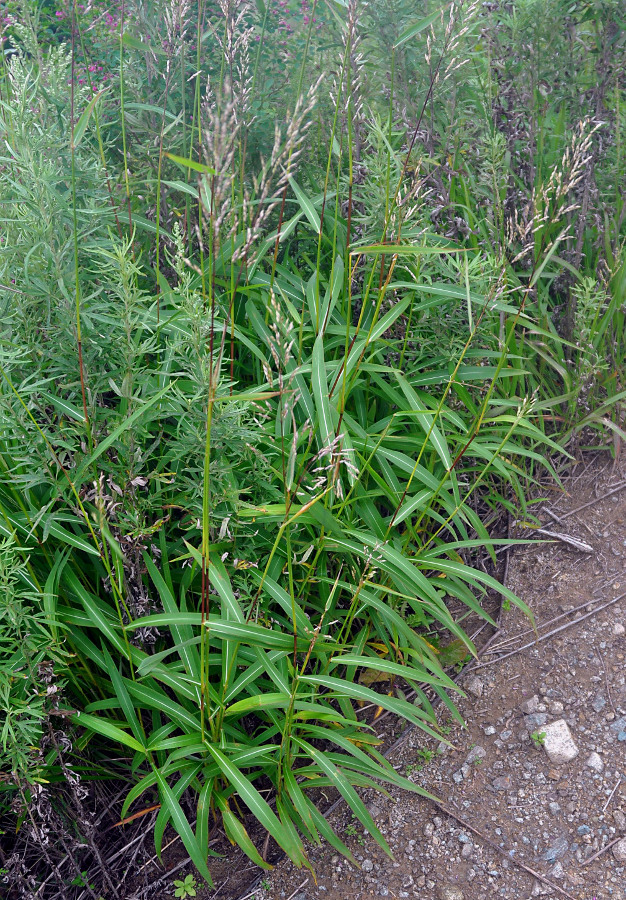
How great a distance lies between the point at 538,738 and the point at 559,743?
7 centimetres

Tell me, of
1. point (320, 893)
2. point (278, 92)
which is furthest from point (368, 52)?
point (320, 893)

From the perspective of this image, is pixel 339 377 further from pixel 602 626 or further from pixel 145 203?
pixel 602 626

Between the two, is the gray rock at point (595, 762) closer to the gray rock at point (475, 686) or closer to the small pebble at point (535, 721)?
the small pebble at point (535, 721)

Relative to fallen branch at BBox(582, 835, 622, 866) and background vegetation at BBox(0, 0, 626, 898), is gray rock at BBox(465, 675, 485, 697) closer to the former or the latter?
background vegetation at BBox(0, 0, 626, 898)

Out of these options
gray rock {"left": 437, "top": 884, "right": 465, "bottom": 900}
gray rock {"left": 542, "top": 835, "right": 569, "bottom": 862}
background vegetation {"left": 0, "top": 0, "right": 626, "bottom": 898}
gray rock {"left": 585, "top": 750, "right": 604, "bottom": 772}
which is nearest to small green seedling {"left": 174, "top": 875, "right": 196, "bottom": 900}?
background vegetation {"left": 0, "top": 0, "right": 626, "bottom": 898}

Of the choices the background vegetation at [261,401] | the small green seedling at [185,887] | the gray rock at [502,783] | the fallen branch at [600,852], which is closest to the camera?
the background vegetation at [261,401]

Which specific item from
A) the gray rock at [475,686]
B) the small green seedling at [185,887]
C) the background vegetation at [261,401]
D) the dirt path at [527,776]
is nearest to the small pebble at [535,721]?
the dirt path at [527,776]

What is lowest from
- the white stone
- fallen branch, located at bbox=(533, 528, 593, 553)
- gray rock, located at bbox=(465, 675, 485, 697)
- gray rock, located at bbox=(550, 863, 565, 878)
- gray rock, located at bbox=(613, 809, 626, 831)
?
gray rock, located at bbox=(550, 863, 565, 878)

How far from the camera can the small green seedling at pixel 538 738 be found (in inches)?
85.3

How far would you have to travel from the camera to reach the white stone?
7.05 ft

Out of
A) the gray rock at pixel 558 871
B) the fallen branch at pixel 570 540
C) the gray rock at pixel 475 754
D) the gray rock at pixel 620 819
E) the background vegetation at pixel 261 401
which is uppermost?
A: the background vegetation at pixel 261 401

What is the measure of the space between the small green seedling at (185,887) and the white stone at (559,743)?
1.10 meters

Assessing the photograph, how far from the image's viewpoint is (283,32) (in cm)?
294

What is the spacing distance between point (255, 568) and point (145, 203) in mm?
1392
